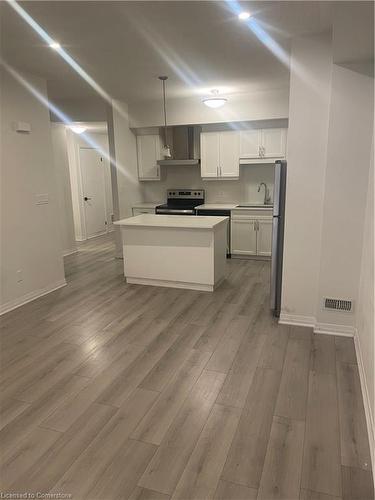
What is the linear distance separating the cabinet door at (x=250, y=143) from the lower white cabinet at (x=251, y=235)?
1040 millimetres

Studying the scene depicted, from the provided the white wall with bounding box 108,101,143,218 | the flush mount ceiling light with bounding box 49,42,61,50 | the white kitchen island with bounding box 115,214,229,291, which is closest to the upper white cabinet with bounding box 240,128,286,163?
the white kitchen island with bounding box 115,214,229,291

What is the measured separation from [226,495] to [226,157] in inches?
205

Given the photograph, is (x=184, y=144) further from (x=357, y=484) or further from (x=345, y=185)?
(x=357, y=484)

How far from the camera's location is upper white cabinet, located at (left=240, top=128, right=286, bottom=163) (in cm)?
580

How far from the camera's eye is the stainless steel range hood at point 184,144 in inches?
255

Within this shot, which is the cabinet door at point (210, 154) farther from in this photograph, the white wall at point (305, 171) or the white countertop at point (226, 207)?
the white wall at point (305, 171)

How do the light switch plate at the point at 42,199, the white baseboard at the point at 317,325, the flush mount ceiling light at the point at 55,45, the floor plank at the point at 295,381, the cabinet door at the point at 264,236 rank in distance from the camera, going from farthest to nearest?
1. the cabinet door at the point at 264,236
2. the light switch plate at the point at 42,199
3. the white baseboard at the point at 317,325
4. the flush mount ceiling light at the point at 55,45
5. the floor plank at the point at 295,381

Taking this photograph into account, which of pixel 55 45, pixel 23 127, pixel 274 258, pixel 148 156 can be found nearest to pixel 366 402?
pixel 274 258

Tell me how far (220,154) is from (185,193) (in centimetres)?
104

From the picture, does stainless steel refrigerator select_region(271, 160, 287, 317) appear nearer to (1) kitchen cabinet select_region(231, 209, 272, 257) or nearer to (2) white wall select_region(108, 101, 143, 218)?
(1) kitchen cabinet select_region(231, 209, 272, 257)

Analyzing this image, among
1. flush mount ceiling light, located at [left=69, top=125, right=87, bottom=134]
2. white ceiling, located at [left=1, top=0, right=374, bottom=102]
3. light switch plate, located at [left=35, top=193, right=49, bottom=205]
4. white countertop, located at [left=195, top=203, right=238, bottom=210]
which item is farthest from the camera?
flush mount ceiling light, located at [left=69, top=125, right=87, bottom=134]

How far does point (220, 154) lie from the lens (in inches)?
244

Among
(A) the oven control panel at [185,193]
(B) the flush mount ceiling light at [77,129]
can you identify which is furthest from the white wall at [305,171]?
(B) the flush mount ceiling light at [77,129]

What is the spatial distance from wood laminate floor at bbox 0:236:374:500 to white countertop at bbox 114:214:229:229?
3.48 ft
